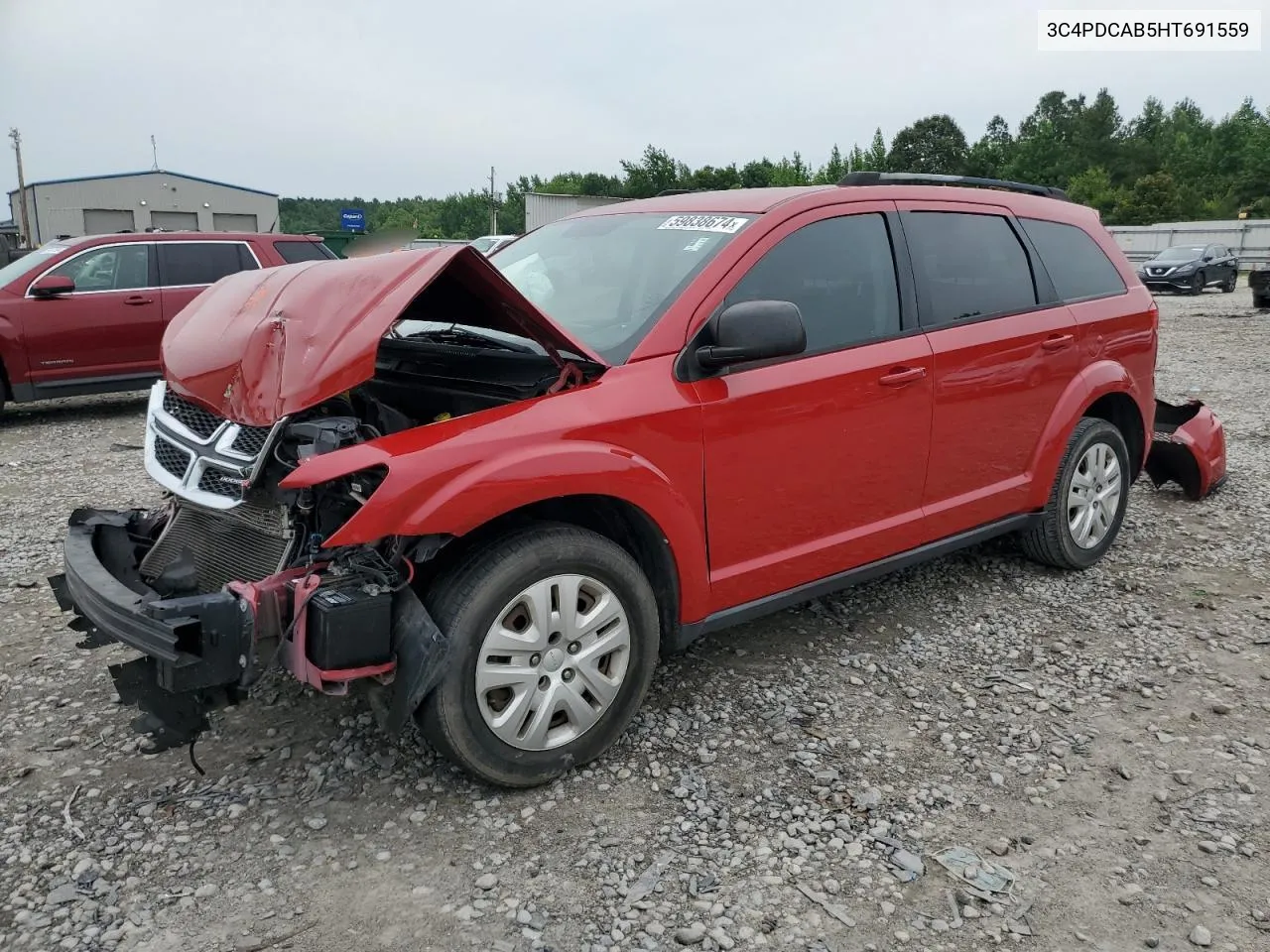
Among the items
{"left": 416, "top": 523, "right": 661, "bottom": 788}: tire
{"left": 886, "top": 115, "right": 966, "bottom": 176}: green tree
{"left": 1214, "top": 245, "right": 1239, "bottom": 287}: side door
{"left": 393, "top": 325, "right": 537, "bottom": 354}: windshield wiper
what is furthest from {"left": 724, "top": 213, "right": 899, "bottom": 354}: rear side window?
{"left": 886, "top": 115, "right": 966, "bottom": 176}: green tree

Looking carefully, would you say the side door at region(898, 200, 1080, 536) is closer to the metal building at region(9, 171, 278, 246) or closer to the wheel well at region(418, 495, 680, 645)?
the wheel well at region(418, 495, 680, 645)

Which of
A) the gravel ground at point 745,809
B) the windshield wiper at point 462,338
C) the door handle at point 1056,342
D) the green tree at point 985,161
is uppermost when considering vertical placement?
the green tree at point 985,161

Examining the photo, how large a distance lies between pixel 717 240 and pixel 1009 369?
1554 mm

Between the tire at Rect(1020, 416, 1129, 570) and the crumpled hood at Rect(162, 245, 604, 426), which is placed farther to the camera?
the tire at Rect(1020, 416, 1129, 570)

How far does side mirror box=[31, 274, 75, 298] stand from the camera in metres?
8.88

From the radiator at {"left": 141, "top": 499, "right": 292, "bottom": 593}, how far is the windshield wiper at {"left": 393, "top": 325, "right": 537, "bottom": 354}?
0.85 m

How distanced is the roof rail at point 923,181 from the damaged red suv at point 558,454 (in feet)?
0.10

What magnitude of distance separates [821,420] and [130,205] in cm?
4820

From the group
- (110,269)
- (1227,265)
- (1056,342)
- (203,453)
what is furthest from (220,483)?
(1227,265)

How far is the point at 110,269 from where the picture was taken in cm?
936

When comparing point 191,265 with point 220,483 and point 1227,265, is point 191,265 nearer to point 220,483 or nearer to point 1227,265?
point 220,483

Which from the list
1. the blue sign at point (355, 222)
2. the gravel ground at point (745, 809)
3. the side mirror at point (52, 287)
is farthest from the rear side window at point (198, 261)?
the gravel ground at point (745, 809)

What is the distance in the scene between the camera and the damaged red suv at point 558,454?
103 inches

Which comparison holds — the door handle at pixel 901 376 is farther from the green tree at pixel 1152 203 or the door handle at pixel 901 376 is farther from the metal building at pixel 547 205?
the green tree at pixel 1152 203
